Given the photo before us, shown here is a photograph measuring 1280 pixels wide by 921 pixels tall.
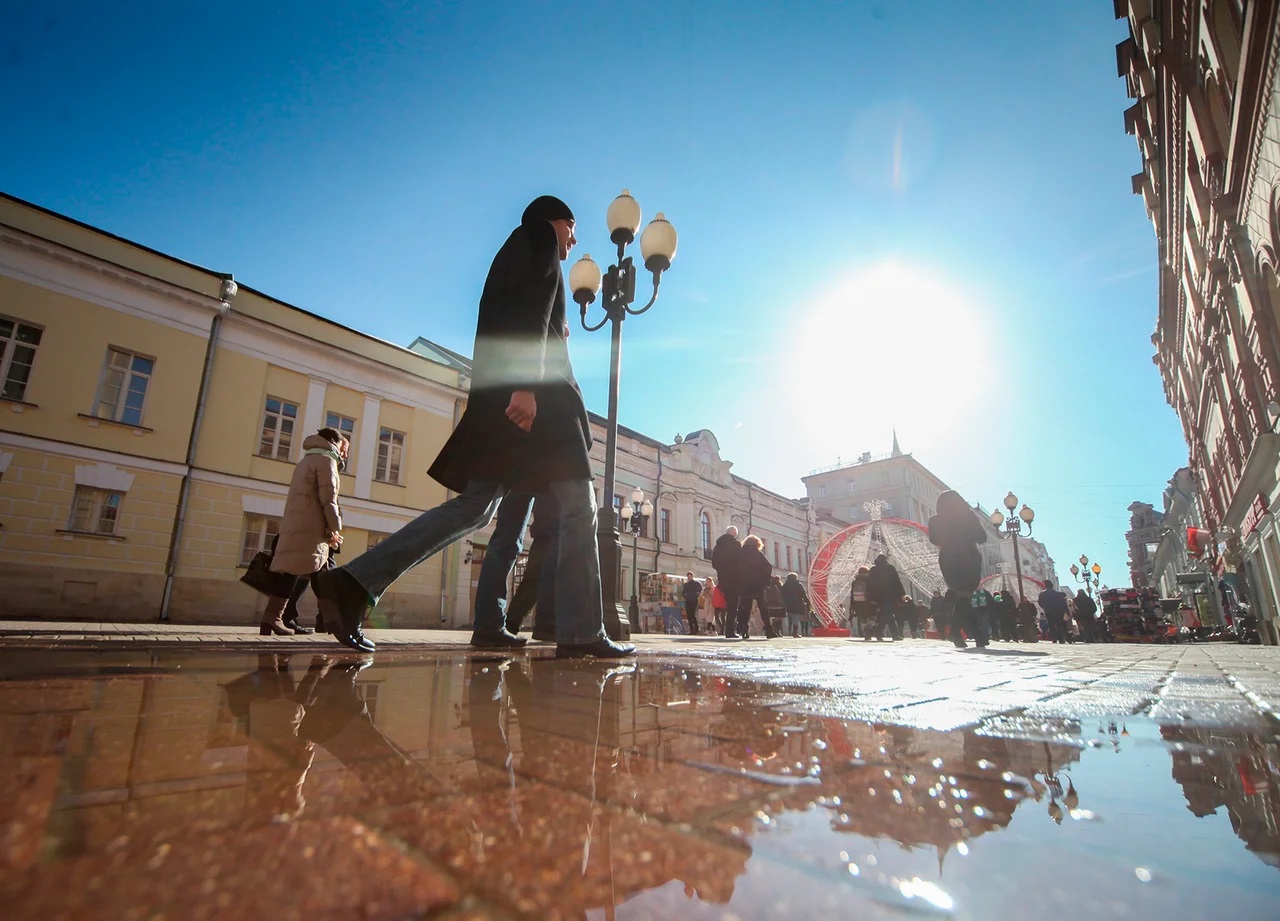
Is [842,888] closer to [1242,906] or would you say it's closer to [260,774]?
[1242,906]

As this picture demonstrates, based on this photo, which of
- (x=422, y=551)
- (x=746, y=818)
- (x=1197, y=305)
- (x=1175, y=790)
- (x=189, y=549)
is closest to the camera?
(x=746, y=818)

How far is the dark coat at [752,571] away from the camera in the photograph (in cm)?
1024

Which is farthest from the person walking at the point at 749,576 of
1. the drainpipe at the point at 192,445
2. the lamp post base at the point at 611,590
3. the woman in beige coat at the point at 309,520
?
the drainpipe at the point at 192,445

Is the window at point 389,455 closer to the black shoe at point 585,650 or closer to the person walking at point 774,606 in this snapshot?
the person walking at point 774,606

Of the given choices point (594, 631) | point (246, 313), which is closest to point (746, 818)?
point (594, 631)

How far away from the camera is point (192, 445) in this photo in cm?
1313

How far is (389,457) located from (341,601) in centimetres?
1540

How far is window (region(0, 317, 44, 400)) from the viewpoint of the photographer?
11.4m

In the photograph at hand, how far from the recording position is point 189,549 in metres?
12.6

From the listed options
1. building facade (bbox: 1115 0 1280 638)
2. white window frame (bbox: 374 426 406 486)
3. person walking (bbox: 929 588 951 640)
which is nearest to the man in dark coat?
building facade (bbox: 1115 0 1280 638)

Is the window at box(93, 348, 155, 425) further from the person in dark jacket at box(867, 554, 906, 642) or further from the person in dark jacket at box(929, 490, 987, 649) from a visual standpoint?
the person in dark jacket at box(867, 554, 906, 642)

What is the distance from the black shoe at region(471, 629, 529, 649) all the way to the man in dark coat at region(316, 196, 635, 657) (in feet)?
2.14

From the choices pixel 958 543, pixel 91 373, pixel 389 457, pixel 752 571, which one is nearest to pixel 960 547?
pixel 958 543

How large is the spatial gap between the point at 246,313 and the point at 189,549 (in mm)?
5555
